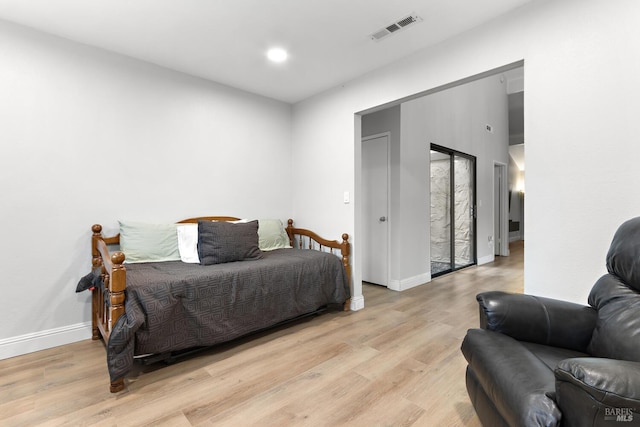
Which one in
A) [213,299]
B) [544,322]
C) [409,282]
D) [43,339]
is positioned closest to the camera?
[544,322]

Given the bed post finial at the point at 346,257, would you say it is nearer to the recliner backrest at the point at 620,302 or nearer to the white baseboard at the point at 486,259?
the recliner backrest at the point at 620,302

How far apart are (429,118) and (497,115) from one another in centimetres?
275

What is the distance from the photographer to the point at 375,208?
4.16 meters

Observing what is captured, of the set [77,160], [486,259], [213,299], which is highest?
[77,160]

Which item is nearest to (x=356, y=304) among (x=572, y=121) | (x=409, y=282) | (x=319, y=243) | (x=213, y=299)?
(x=319, y=243)

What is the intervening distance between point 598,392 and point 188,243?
2.79 meters

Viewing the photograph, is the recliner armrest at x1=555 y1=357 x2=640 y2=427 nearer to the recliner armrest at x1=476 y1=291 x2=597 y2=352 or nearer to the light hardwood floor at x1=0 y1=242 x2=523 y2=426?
the recliner armrest at x1=476 y1=291 x2=597 y2=352

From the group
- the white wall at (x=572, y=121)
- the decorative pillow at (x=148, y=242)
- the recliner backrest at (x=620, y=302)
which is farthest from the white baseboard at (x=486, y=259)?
the decorative pillow at (x=148, y=242)

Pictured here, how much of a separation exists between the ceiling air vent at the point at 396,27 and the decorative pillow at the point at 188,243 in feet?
7.48

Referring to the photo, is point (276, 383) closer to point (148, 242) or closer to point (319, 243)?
point (148, 242)

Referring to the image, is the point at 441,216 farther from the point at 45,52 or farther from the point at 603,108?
the point at 45,52

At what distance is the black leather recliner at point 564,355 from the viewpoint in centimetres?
83

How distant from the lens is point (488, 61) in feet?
7.07

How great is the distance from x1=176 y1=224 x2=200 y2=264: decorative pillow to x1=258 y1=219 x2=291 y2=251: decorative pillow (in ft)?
2.32
